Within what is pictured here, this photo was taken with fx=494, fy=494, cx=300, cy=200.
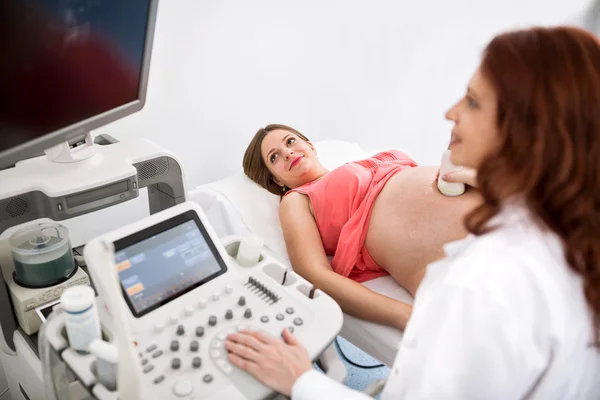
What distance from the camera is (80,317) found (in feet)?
2.97

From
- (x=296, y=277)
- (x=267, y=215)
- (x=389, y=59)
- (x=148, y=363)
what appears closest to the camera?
(x=148, y=363)

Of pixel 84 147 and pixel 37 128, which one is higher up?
pixel 37 128

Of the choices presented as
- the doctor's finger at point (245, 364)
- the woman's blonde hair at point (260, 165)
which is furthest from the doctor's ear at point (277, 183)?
the doctor's finger at point (245, 364)

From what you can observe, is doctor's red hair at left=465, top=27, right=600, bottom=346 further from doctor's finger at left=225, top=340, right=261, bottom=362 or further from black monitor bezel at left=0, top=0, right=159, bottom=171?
black monitor bezel at left=0, top=0, right=159, bottom=171

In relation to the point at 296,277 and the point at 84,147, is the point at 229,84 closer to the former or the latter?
the point at 84,147

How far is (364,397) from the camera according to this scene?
0.90 m

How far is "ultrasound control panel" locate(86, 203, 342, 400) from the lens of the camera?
95 centimetres

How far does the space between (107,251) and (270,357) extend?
0.37 meters

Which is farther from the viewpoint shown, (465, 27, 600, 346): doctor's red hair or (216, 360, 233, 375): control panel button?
(216, 360, 233, 375): control panel button

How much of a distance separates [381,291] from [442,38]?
5.06 ft

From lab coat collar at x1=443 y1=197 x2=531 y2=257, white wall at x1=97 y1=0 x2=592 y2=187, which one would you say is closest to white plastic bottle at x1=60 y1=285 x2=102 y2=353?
lab coat collar at x1=443 y1=197 x2=531 y2=257

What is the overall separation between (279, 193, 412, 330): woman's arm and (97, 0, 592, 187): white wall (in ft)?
1.70

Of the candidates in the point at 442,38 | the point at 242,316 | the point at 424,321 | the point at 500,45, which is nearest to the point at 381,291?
the point at 242,316

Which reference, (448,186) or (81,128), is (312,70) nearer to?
(448,186)
